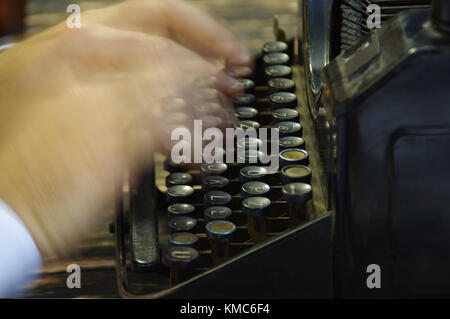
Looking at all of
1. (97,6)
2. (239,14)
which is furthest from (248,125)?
(97,6)

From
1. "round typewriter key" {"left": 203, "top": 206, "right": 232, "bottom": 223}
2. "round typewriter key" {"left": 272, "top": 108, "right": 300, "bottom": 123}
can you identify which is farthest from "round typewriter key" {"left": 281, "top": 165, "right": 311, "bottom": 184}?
"round typewriter key" {"left": 272, "top": 108, "right": 300, "bottom": 123}

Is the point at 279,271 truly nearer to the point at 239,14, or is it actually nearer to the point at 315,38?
the point at 315,38

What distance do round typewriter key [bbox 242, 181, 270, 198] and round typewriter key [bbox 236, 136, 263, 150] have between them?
12 cm

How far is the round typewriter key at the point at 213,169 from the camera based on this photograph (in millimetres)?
1099

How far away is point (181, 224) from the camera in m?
0.99

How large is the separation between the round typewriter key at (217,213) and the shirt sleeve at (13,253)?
0.30 meters

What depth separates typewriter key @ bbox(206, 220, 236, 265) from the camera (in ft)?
3.02

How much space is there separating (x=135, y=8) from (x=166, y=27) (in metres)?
0.08

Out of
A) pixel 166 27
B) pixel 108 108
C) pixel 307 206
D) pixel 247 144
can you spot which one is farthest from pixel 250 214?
pixel 166 27

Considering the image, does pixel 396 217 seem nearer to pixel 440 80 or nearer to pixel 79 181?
pixel 440 80

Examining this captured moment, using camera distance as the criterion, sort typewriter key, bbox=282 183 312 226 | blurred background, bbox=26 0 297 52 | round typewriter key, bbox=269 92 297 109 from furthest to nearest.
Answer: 1. blurred background, bbox=26 0 297 52
2. round typewriter key, bbox=269 92 297 109
3. typewriter key, bbox=282 183 312 226

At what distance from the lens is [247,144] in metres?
1.14

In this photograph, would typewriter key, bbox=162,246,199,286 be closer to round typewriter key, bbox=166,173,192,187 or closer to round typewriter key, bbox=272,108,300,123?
round typewriter key, bbox=166,173,192,187

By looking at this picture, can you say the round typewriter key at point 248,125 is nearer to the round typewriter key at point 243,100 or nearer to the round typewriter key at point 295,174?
the round typewriter key at point 243,100
